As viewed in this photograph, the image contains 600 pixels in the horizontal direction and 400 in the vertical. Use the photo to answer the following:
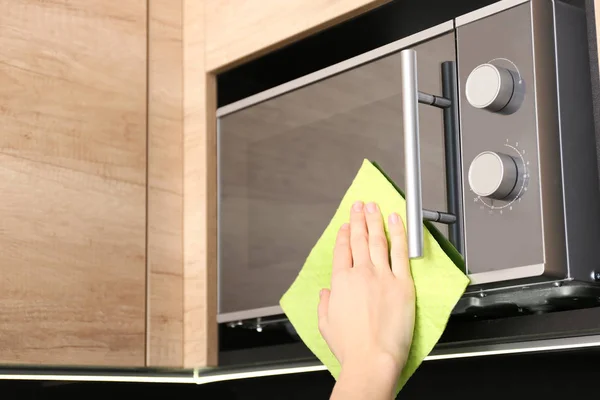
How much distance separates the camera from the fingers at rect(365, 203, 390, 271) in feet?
2.77

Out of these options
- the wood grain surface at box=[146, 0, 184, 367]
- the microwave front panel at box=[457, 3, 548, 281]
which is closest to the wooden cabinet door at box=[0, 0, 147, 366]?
the wood grain surface at box=[146, 0, 184, 367]

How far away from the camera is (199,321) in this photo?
1.09 meters

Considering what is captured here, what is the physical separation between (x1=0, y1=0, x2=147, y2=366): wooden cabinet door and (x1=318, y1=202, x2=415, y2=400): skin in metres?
0.29

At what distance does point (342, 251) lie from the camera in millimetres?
874

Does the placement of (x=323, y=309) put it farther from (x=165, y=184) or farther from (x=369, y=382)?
(x=165, y=184)

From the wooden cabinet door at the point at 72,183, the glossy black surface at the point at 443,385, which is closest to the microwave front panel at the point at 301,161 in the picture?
the wooden cabinet door at the point at 72,183

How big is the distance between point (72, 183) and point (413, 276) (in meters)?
0.43

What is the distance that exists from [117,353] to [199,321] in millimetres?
105

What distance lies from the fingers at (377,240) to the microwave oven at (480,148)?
45 mm

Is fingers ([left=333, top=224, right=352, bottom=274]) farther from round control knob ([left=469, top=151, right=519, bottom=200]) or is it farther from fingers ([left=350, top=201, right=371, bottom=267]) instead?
round control knob ([left=469, top=151, right=519, bottom=200])

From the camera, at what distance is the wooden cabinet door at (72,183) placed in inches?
38.7

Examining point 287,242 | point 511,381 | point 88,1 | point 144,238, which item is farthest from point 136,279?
point 511,381

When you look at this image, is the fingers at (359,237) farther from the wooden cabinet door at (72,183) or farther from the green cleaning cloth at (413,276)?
the wooden cabinet door at (72,183)

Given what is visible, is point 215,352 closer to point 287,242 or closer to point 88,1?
point 287,242
